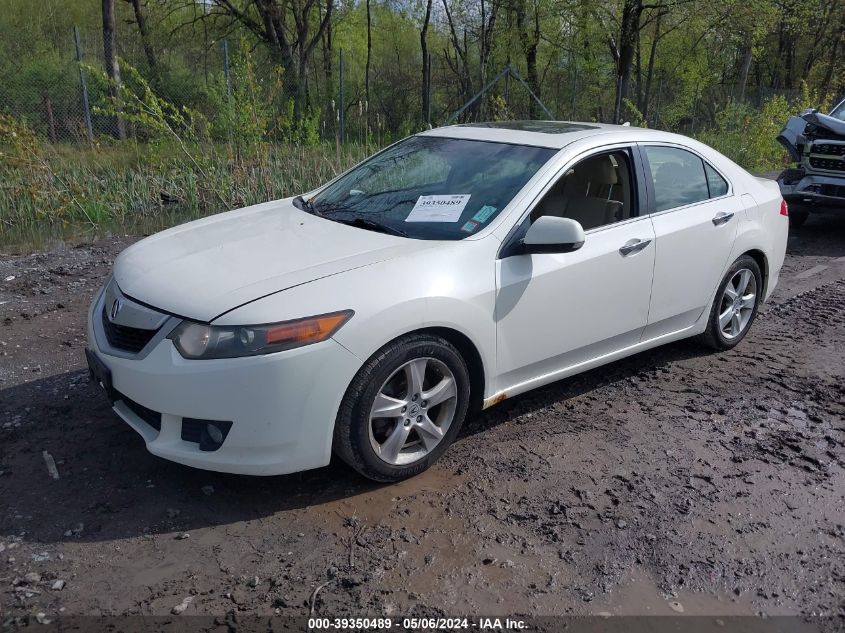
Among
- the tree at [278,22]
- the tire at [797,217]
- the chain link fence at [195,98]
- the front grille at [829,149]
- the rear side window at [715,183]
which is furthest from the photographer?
the tree at [278,22]

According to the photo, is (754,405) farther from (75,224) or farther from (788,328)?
(75,224)

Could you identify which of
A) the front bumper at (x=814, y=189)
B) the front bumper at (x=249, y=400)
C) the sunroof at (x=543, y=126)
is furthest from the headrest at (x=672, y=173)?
the front bumper at (x=814, y=189)

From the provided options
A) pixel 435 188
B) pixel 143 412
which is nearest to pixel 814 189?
pixel 435 188

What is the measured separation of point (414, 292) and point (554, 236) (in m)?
0.79

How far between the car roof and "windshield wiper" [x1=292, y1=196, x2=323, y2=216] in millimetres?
943

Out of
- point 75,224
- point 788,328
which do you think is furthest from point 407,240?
point 75,224

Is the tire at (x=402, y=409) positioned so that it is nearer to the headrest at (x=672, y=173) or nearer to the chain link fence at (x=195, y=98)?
the headrest at (x=672, y=173)

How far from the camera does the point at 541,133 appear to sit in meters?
4.38

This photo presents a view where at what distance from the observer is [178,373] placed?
2963mm

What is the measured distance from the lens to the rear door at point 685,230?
4379 mm

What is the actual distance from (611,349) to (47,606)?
3049 mm

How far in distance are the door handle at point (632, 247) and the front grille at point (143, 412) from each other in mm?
2531

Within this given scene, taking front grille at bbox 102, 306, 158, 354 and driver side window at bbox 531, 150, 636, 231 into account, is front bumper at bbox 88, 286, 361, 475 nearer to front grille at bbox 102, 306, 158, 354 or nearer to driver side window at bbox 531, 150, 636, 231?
front grille at bbox 102, 306, 158, 354

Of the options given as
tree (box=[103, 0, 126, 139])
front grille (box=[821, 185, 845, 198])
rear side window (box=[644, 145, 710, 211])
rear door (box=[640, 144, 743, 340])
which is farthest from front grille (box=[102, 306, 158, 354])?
tree (box=[103, 0, 126, 139])
